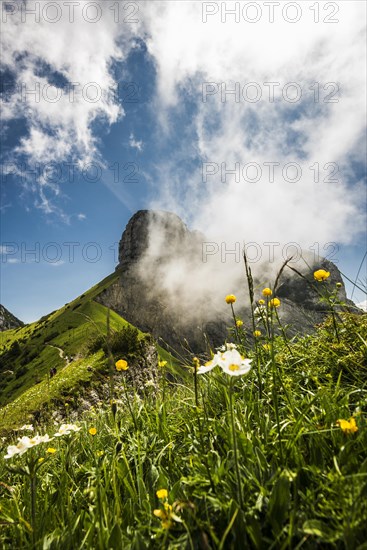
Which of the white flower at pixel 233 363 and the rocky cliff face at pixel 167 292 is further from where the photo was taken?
the rocky cliff face at pixel 167 292

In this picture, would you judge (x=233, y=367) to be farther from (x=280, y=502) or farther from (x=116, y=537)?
(x=116, y=537)

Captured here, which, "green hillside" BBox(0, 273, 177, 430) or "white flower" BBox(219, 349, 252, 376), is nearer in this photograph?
"white flower" BBox(219, 349, 252, 376)

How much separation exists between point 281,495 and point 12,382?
7993 centimetres

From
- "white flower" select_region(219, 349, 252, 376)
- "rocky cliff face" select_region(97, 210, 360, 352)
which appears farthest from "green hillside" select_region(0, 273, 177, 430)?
"rocky cliff face" select_region(97, 210, 360, 352)

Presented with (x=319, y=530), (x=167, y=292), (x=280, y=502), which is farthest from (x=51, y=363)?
(x=167, y=292)

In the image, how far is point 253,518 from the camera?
1.65 metres

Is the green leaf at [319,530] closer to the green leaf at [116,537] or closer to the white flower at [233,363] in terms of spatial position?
the white flower at [233,363]

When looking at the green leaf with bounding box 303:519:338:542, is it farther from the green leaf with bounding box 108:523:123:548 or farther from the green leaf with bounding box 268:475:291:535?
the green leaf with bounding box 108:523:123:548

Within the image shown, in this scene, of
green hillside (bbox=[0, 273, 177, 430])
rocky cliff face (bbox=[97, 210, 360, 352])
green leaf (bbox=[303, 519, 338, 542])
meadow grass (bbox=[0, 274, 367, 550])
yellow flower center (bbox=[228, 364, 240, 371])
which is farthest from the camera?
rocky cliff face (bbox=[97, 210, 360, 352])

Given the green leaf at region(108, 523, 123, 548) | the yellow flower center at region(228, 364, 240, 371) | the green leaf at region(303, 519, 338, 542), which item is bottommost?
the green leaf at region(108, 523, 123, 548)

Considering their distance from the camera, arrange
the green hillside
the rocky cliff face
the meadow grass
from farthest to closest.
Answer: the rocky cliff face → the green hillside → the meadow grass

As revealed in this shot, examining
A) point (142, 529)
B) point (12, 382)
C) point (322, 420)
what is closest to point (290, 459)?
point (322, 420)

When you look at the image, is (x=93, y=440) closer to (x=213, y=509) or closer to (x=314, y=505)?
(x=213, y=509)

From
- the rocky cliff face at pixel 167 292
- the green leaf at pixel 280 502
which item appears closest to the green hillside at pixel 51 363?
the green leaf at pixel 280 502
